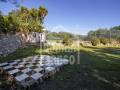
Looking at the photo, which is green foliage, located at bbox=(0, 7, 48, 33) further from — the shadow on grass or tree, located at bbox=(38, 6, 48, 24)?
the shadow on grass

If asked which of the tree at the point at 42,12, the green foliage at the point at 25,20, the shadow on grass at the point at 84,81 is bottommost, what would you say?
the shadow on grass at the point at 84,81

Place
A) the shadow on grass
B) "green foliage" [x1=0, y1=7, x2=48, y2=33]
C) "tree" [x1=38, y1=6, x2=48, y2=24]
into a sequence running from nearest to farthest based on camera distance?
the shadow on grass
"green foliage" [x1=0, y1=7, x2=48, y2=33]
"tree" [x1=38, y1=6, x2=48, y2=24]

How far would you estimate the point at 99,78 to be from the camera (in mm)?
4062

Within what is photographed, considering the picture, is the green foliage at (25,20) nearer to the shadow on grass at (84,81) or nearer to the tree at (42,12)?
the tree at (42,12)

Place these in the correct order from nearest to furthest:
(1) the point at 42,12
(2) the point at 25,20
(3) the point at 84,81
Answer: (3) the point at 84,81 → (2) the point at 25,20 → (1) the point at 42,12

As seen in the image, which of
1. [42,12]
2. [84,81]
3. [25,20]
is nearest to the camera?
[84,81]

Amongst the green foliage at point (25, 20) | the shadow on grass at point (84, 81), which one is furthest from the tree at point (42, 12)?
the shadow on grass at point (84, 81)

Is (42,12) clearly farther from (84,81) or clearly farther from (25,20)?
(84,81)

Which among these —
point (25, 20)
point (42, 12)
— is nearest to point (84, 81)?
point (25, 20)

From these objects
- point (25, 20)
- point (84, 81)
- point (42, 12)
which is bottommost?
point (84, 81)

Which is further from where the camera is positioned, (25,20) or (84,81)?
(25,20)

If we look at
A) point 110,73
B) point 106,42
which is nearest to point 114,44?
point 106,42

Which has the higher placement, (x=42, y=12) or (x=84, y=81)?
(x=42, y=12)

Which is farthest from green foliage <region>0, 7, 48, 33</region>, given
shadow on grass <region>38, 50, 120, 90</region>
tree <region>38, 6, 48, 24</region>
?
shadow on grass <region>38, 50, 120, 90</region>
